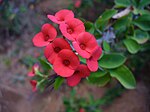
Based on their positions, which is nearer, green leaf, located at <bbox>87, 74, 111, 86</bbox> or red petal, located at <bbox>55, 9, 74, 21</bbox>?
red petal, located at <bbox>55, 9, 74, 21</bbox>

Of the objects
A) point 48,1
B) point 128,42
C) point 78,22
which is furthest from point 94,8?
point 78,22

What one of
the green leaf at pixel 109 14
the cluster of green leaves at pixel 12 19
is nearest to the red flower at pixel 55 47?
the green leaf at pixel 109 14

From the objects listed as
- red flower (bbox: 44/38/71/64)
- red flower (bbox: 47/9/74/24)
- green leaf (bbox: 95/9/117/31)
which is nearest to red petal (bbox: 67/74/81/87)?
red flower (bbox: 44/38/71/64)

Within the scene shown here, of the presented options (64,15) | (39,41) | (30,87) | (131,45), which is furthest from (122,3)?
(30,87)

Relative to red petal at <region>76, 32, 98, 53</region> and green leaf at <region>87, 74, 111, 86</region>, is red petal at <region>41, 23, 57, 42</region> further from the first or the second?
green leaf at <region>87, 74, 111, 86</region>

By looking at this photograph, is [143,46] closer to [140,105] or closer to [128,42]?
[128,42]

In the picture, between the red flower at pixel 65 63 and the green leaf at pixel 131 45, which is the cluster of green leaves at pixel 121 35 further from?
the red flower at pixel 65 63
